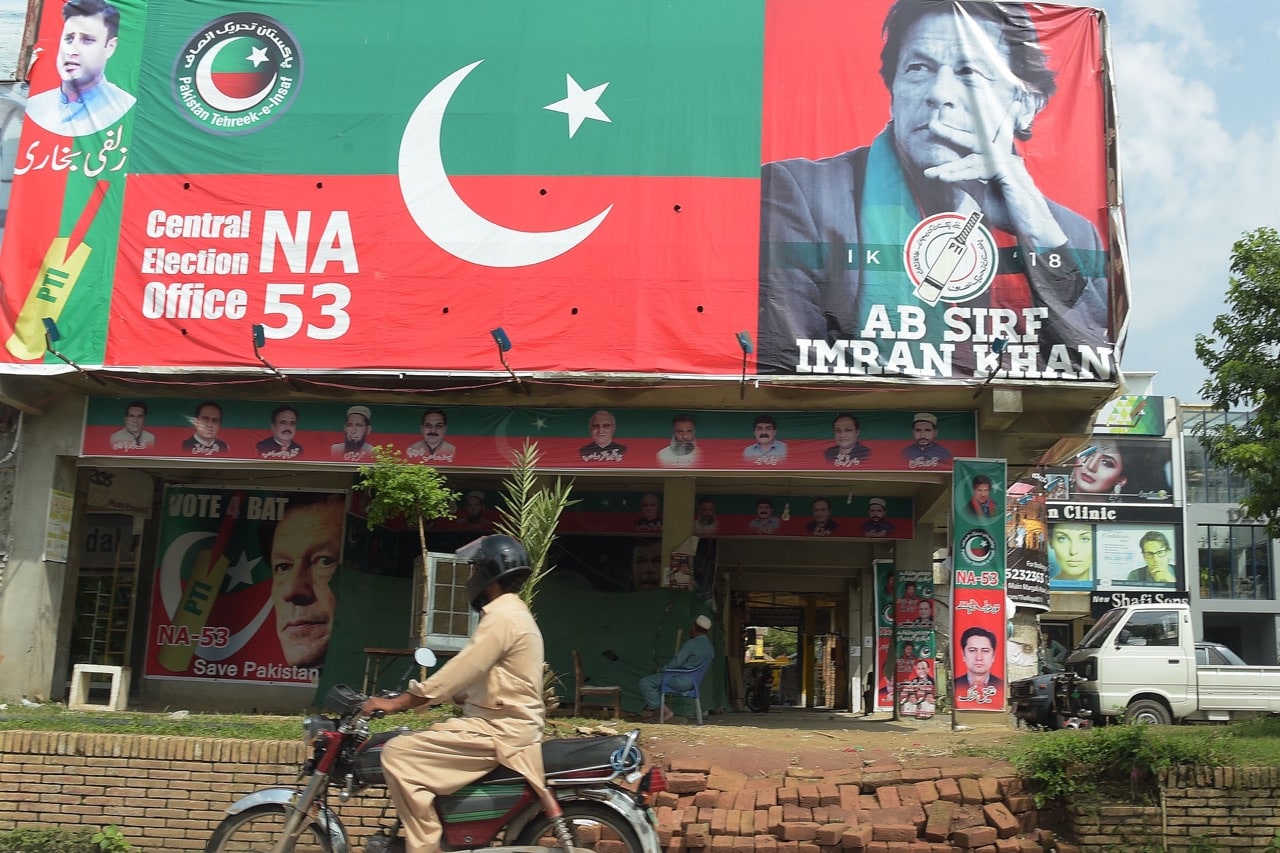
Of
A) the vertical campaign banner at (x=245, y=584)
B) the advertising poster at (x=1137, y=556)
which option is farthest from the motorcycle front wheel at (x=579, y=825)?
the advertising poster at (x=1137, y=556)

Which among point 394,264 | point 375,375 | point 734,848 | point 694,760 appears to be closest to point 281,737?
point 694,760

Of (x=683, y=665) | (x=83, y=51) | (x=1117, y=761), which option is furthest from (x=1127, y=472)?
(x=83, y=51)

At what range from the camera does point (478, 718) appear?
5.30 meters

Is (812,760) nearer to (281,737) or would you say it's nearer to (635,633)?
(281,737)

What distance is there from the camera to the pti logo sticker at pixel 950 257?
45.5ft

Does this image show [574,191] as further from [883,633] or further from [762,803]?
[883,633]

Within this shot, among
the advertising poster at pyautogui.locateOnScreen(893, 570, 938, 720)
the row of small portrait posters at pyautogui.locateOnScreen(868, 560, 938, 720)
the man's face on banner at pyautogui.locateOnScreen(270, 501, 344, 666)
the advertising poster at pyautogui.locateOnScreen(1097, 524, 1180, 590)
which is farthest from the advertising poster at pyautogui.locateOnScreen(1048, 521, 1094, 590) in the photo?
the man's face on banner at pyautogui.locateOnScreen(270, 501, 344, 666)

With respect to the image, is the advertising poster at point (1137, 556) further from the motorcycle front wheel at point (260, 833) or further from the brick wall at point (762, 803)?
the motorcycle front wheel at point (260, 833)

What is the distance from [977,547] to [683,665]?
155 inches

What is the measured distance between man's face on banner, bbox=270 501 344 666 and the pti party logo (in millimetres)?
5975

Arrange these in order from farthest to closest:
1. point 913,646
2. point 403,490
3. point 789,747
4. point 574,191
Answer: point 913,646
point 574,191
point 403,490
point 789,747

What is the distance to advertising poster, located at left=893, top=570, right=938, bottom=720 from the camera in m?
19.1

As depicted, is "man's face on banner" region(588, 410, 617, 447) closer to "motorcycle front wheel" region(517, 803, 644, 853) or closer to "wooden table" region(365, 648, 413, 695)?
"wooden table" region(365, 648, 413, 695)

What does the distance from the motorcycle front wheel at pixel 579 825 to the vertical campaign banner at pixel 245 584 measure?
43.2ft
